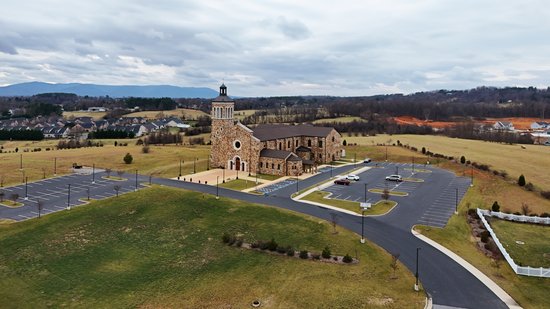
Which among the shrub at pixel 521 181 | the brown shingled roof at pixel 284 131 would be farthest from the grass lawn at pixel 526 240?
the brown shingled roof at pixel 284 131

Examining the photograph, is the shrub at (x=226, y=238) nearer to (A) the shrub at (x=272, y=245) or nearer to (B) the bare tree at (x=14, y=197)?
(A) the shrub at (x=272, y=245)

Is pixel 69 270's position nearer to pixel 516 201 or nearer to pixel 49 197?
pixel 49 197

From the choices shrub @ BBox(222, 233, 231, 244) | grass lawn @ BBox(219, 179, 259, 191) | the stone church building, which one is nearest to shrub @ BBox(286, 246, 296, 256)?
shrub @ BBox(222, 233, 231, 244)

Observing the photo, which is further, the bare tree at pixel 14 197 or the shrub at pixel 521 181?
the shrub at pixel 521 181

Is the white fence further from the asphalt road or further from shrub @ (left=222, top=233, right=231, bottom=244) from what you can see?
shrub @ (left=222, top=233, right=231, bottom=244)

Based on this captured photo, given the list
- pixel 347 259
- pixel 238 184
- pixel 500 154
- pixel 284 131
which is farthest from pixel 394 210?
pixel 500 154

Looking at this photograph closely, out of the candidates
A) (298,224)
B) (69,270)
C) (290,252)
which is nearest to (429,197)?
(298,224)
